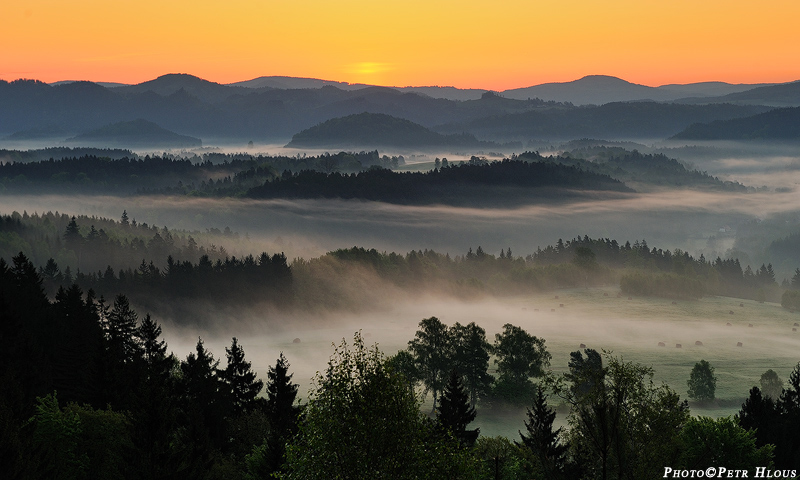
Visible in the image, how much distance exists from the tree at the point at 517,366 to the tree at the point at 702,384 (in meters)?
28.7

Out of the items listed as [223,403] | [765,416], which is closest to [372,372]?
[223,403]

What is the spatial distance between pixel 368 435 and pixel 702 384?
114885 millimetres

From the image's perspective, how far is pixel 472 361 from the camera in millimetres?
117188

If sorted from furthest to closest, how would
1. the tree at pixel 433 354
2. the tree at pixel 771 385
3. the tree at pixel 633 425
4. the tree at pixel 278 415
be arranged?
the tree at pixel 771 385, the tree at pixel 433 354, the tree at pixel 278 415, the tree at pixel 633 425

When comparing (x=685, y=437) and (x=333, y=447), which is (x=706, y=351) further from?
(x=333, y=447)

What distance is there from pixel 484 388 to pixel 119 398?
7204cm

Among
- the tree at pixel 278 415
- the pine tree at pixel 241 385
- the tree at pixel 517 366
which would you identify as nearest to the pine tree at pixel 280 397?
the tree at pixel 278 415

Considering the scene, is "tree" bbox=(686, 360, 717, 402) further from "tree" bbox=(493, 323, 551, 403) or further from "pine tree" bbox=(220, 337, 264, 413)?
"pine tree" bbox=(220, 337, 264, 413)

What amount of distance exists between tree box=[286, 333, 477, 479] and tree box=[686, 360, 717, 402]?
110159 millimetres

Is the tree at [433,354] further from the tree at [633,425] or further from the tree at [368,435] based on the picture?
the tree at [368,435]

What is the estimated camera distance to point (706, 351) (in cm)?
17438

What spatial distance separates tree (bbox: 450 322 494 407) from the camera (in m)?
117

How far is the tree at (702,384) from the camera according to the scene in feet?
425

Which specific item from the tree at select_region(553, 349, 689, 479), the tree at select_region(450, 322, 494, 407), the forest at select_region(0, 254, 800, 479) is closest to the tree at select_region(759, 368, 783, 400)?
the tree at select_region(450, 322, 494, 407)
